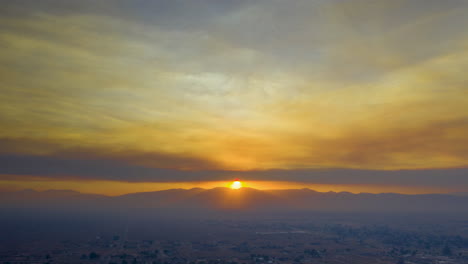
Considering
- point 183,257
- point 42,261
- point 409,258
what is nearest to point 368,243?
point 409,258

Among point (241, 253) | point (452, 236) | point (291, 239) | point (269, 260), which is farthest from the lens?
point (452, 236)

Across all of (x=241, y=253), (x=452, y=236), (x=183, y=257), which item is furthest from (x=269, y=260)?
(x=452, y=236)

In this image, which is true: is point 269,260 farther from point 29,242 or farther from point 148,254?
point 29,242

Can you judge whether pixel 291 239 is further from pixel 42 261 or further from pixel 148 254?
pixel 42 261

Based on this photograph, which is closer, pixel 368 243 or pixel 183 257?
pixel 183 257

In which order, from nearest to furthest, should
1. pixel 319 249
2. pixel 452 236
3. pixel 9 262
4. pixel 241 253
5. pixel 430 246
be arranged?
pixel 9 262 → pixel 241 253 → pixel 319 249 → pixel 430 246 → pixel 452 236

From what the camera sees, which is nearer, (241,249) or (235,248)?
(241,249)

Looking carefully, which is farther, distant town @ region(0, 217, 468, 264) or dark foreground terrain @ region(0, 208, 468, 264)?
dark foreground terrain @ region(0, 208, 468, 264)

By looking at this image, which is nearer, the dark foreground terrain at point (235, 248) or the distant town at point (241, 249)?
the distant town at point (241, 249)

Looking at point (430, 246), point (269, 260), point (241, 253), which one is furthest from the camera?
point (430, 246)
